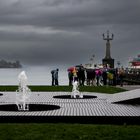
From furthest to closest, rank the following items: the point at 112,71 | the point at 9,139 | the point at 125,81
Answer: the point at 125,81 → the point at 112,71 → the point at 9,139

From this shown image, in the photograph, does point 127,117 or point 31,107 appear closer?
point 127,117

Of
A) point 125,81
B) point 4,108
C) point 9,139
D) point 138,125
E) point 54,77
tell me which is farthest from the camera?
A: point 125,81

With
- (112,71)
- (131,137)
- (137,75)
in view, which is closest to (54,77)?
(112,71)

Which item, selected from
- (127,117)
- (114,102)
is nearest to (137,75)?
(114,102)

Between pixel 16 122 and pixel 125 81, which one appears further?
pixel 125 81

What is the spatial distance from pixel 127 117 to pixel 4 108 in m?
4.45

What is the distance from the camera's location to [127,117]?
1258cm

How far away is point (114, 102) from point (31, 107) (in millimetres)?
2891

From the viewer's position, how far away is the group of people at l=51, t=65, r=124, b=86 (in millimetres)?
34156

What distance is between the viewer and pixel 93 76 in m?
37.1

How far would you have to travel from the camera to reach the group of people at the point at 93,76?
34.2 meters

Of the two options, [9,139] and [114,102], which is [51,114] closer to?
[9,139]

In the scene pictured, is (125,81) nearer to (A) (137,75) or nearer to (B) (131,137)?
(A) (137,75)

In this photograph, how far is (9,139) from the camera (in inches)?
396
